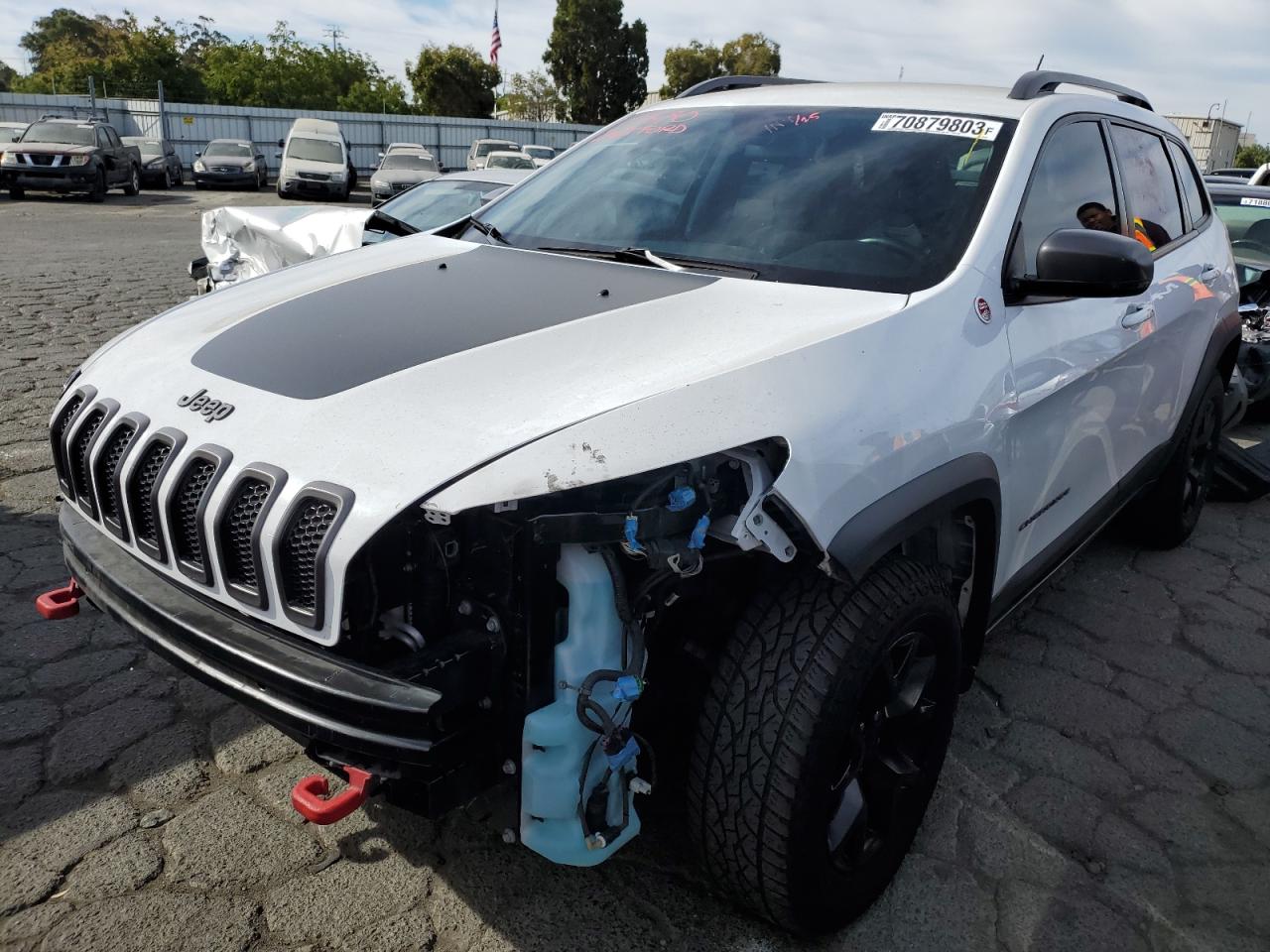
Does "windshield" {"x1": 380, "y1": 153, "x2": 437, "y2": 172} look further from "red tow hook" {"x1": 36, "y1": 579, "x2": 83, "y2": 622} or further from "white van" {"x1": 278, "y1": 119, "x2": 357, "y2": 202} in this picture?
"red tow hook" {"x1": 36, "y1": 579, "x2": 83, "y2": 622}

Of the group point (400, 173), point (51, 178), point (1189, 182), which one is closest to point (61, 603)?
point (1189, 182)

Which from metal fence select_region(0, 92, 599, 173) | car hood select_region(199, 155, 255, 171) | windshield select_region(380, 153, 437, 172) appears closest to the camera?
windshield select_region(380, 153, 437, 172)

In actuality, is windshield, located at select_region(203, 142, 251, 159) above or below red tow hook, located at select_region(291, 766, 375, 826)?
below

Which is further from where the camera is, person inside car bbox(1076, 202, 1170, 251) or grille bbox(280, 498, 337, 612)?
person inside car bbox(1076, 202, 1170, 251)

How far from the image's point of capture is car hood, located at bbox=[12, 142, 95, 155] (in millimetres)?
19438

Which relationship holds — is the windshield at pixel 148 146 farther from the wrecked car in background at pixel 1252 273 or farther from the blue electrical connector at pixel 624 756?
the blue electrical connector at pixel 624 756

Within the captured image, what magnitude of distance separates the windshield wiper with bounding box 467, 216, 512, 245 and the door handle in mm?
1828

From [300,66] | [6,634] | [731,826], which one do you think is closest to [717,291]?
[731,826]

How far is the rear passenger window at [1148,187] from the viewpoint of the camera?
3.32 metres

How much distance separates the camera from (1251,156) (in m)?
70.9

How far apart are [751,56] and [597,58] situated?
972 centimetres

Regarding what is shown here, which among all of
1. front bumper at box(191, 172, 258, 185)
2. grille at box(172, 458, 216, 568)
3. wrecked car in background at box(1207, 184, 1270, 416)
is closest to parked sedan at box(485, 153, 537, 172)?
front bumper at box(191, 172, 258, 185)

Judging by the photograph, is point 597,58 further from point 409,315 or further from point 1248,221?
point 409,315

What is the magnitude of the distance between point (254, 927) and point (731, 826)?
1.05 m
